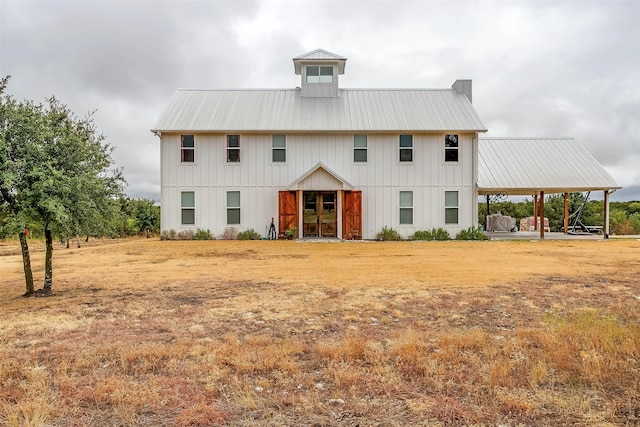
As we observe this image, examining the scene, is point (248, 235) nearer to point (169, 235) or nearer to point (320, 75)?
point (169, 235)

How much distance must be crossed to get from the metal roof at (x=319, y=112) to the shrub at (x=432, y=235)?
17.7 feet

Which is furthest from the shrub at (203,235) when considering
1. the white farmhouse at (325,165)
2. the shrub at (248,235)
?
the shrub at (248,235)

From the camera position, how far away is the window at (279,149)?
23031mm

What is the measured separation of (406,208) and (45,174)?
58.3 feet

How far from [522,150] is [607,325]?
2318 centimetres

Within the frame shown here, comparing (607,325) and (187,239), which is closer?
(607,325)

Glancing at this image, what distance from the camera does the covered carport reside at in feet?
76.8

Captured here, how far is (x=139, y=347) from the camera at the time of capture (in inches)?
211

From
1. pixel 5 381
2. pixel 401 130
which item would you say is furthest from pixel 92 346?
pixel 401 130

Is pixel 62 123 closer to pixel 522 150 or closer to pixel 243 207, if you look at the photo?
pixel 243 207

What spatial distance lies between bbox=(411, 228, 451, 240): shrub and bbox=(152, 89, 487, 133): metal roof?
5398 millimetres

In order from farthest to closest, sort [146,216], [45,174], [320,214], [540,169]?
[146,216] → [540,169] → [320,214] → [45,174]

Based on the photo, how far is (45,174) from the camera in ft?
27.3

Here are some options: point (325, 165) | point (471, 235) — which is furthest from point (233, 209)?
point (471, 235)
